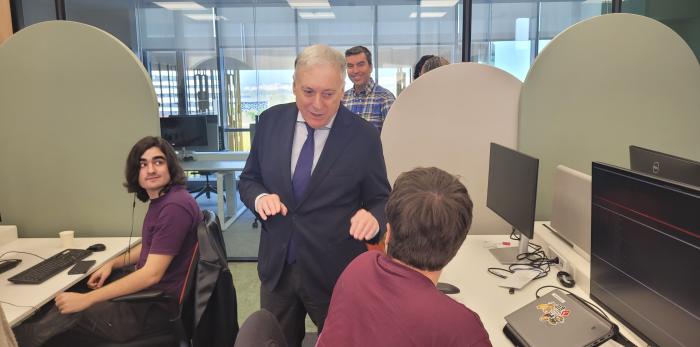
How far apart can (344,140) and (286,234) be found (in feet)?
1.26

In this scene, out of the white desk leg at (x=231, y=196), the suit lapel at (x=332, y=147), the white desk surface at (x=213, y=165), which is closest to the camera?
the suit lapel at (x=332, y=147)

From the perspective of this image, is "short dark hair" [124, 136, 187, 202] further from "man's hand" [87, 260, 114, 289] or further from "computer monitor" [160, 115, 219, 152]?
"computer monitor" [160, 115, 219, 152]

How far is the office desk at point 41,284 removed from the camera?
→ 1.75 metres

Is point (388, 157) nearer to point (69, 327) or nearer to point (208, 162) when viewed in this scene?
point (69, 327)

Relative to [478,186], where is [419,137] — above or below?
above

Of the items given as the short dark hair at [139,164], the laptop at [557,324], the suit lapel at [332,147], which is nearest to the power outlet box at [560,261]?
the laptop at [557,324]

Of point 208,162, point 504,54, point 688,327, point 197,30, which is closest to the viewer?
point 688,327

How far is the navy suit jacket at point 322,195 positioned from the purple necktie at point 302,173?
0.07ft

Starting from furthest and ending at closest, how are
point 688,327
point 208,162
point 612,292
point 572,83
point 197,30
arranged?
point 197,30 < point 208,162 < point 572,83 < point 612,292 < point 688,327

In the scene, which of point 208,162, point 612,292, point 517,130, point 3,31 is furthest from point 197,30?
point 612,292

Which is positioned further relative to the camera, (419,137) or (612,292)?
(419,137)

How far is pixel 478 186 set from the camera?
255 cm

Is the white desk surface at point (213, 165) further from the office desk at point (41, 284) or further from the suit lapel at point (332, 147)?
the suit lapel at point (332, 147)

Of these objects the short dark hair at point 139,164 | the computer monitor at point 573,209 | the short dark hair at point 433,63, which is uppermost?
the short dark hair at point 433,63
